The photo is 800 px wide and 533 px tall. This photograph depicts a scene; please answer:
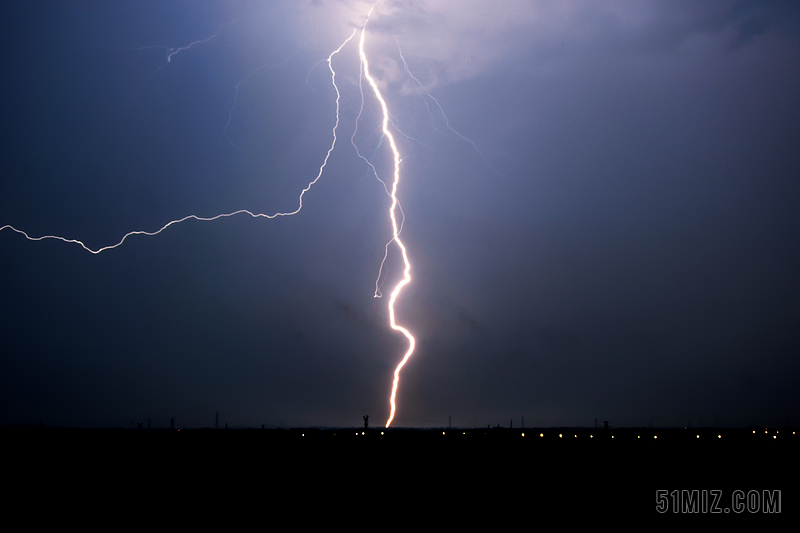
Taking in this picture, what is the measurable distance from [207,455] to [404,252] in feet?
37.6

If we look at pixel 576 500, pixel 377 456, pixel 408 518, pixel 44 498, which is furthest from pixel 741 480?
pixel 44 498

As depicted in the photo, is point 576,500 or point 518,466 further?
point 518,466

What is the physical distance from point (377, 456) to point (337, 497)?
30.7 feet

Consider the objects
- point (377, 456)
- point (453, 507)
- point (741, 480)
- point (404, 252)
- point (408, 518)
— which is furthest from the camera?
point (404, 252)

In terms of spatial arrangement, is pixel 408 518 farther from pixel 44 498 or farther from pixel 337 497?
pixel 44 498

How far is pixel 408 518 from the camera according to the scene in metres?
9.29

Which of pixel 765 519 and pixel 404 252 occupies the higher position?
pixel 404 252

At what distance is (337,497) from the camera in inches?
434

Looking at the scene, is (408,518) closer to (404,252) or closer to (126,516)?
(126,516)

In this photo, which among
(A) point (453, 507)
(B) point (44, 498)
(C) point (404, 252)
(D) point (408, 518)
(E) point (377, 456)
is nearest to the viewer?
(D) point (408, 518)

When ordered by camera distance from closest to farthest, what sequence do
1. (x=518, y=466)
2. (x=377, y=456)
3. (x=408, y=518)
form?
1. (x=408, y=518)
2. (x=518, y=466)
3. (x=377, y=456)

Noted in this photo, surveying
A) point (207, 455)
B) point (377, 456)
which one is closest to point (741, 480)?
point (377, 456)

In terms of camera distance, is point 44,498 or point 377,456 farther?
point 377,456

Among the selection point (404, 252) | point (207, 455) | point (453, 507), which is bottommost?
point (207, 455)
